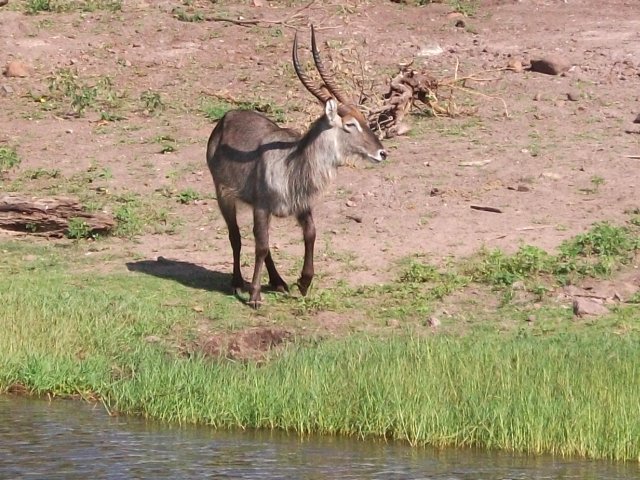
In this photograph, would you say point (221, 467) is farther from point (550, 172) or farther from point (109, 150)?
point (109, 150)

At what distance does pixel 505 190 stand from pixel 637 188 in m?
1.09

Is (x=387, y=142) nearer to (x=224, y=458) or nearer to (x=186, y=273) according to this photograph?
(x=186, y=273)

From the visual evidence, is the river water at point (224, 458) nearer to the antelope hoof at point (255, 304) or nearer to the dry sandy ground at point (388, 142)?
the antelope hoof at point (255, 304)

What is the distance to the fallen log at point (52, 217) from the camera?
10.7m

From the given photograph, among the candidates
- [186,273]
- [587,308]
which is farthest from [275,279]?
[587,308]

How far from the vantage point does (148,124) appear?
13242mm

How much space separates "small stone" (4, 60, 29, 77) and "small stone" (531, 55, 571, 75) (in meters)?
5.56

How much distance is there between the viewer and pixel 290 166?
949cm

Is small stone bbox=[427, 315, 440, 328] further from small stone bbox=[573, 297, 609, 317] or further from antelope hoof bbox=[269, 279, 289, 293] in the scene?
antelope hoof bbox=[269, 279, 289, 293]

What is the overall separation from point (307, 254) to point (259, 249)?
1.15 feet

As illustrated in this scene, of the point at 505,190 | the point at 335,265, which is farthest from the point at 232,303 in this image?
the point at 505,190

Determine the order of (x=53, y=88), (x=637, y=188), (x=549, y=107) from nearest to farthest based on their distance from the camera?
(x=637, y=188), (x=549, y=107), (x=53, y=88)

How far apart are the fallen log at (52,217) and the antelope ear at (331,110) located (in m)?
2.50

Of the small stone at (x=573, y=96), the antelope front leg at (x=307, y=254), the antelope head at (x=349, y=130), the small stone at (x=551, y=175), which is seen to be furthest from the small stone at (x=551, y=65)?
the antelope front leg at (x=307, y=254)
